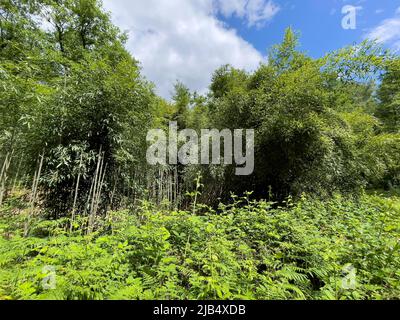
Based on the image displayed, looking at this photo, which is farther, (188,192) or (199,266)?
(188,192)

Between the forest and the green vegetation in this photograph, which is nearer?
the green vegetation

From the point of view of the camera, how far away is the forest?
4.55ft

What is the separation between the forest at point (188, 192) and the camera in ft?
4.55

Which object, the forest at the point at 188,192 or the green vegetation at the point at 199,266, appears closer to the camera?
the green vegetation at the point at 199,266

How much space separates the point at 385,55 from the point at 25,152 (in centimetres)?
607

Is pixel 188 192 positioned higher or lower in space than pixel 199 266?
higher

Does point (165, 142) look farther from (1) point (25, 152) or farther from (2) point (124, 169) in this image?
(1) point (25, 152)

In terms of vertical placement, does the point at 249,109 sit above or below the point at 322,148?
above

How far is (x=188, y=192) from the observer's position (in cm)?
350

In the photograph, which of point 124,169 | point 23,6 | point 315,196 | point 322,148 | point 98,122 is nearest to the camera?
point 98,122

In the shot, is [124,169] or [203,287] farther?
[124,169]
